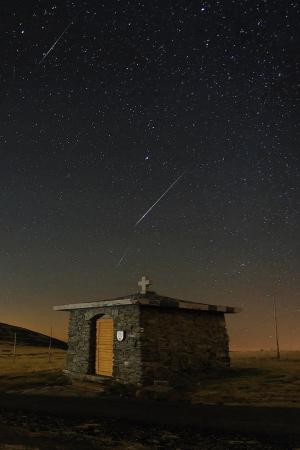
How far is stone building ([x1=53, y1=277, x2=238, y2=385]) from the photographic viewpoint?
616 inches

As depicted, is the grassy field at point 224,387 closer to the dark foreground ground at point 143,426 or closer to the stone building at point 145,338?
the stone building at point 145,338

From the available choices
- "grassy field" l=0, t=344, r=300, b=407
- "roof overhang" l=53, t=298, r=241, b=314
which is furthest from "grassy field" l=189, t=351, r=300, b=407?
"roof overhang" l=53, t=298, r=241, b=314

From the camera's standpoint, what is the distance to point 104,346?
17516 millimetres

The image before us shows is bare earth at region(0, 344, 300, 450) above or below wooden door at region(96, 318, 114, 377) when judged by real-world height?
below

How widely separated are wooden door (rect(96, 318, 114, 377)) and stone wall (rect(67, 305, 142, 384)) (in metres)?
0.21

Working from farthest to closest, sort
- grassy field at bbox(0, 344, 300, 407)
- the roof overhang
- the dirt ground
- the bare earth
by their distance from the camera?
the roof overhang
grassy field at bbox(0, 344, 300, 407)
the bare earth
the dirt ground

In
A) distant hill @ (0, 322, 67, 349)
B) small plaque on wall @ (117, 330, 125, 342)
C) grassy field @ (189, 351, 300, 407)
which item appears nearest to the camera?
grassy field @ (189, 351, 300, 407)

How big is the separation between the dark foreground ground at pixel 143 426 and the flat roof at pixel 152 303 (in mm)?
4197

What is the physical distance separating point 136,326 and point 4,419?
6.90 metres

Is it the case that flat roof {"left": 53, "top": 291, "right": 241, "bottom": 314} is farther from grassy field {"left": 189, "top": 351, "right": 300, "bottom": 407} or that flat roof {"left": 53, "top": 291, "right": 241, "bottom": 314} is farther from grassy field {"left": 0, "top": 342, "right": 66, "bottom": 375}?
grassy field {"left": 0, "top": 342, "right": 66, "bottom": 375}

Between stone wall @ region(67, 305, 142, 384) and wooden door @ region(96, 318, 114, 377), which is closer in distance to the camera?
stone wall @ region(67, 305, 142, 384)

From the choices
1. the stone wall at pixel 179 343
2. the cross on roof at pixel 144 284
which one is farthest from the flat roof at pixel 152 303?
the stone wall at pixel 179 343

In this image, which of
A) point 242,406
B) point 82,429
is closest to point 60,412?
point 82,429

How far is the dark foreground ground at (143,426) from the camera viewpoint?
687 cm
